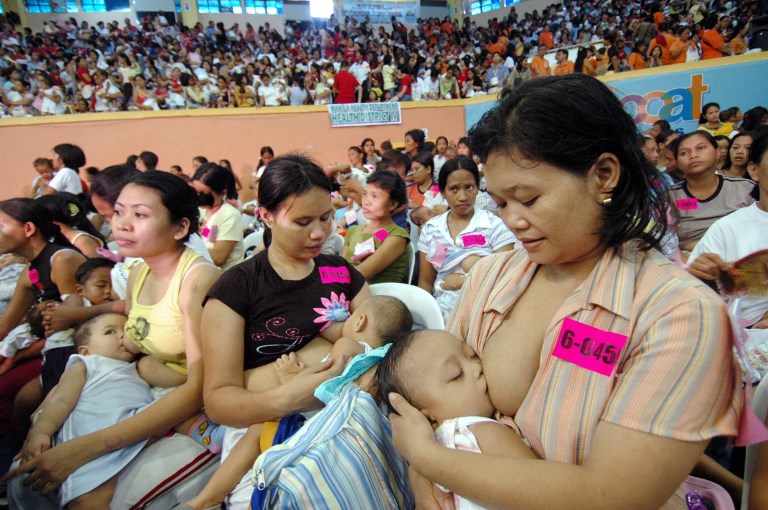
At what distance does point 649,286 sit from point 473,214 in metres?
2.31

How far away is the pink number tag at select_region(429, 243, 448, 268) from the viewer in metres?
3.09

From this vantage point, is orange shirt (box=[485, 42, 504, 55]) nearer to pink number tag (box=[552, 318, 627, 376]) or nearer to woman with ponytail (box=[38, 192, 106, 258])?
woman with ponytail (box=[38, 192, 106, 258])

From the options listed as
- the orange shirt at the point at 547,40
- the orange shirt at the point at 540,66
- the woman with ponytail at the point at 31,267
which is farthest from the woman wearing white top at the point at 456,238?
the orange shirt at the point at 547,40

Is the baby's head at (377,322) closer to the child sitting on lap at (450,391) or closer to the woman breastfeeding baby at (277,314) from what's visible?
the woman breastfeeding baby at (277,314)

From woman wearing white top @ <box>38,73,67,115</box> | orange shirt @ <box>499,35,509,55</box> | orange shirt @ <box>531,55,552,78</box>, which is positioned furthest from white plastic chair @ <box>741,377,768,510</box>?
orange shirt @ <box>499,35,509,55</box>

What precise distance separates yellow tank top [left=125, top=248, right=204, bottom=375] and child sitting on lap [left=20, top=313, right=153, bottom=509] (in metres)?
0.14

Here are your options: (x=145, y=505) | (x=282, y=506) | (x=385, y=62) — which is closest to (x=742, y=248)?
(x=282, y=506)

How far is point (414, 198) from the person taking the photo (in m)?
5.88

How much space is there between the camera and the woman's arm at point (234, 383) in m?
1.44

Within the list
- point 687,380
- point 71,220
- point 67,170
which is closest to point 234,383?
point 687,380

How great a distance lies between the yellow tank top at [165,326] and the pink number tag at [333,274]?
0.57m

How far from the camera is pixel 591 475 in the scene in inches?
31.9

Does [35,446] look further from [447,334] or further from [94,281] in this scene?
[447,334]

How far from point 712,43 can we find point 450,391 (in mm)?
11993
